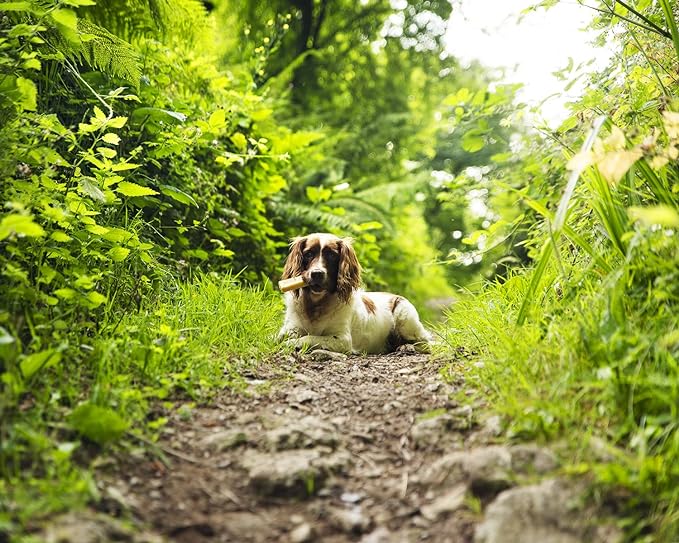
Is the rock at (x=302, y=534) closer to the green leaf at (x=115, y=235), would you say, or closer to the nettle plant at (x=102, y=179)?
the nettle plant at (x=102, y=179)

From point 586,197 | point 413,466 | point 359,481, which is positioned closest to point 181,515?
point 359,481

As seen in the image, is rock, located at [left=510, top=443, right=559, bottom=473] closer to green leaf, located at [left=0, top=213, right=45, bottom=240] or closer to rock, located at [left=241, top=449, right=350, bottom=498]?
rock, located at [left=241, top=449, right=350, bottom=498]

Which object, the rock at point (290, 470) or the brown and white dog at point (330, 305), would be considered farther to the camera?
the brown and white dog at point (330, 305)

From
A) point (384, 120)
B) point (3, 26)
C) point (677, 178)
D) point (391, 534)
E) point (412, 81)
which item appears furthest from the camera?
point (412, 81)

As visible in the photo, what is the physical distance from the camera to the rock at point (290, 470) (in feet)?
7.15

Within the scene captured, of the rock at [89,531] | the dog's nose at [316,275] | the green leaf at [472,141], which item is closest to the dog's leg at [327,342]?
the dog's nose at [316,275]

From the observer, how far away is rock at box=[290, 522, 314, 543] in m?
1.92

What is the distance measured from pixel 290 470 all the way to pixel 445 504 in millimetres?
572

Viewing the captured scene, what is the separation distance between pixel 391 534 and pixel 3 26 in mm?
3163

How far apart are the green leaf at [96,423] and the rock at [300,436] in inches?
23.5

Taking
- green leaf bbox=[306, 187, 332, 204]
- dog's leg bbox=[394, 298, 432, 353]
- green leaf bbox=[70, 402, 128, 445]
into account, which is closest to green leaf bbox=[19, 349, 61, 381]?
green leaf bbox=[70, 402, 128, 445]

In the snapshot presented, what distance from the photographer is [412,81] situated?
1137 centimetres

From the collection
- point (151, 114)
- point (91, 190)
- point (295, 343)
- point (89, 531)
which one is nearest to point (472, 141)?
point (295, 343)

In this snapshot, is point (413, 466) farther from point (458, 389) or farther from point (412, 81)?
point (412, 81)
